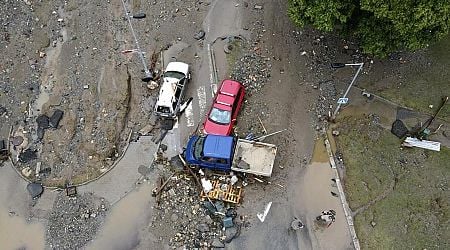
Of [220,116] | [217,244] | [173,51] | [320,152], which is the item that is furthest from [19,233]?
[320,152]

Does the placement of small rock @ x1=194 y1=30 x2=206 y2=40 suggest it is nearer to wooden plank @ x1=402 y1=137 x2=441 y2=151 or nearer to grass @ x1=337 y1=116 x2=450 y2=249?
grass @ x1=337 y1=116 x2=450 y2=249

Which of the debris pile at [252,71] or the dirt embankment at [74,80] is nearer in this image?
the dirt embankment at [74,80]

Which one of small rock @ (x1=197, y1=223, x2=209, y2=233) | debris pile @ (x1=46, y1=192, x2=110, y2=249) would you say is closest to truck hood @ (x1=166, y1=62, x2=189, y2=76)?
debris pile @ (x1=46, y1=192, x2=110, y2=249)

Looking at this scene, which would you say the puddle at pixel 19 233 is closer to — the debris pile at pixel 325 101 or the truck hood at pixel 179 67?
the truck hood at pixel 179 67

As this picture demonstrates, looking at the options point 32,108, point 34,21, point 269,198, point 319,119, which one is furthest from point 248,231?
point 34,21

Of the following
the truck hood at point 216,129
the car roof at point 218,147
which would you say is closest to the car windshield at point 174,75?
the truck hood at point 216,129

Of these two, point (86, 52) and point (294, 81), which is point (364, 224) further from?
point (86, 52)
